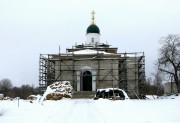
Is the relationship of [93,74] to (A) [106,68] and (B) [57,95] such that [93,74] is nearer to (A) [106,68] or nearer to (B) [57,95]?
(A) [106,68]

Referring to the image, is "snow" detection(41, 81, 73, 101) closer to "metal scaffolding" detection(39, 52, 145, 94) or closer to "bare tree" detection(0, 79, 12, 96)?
"metal scaffolding" detection(39, 52, 145, 94)

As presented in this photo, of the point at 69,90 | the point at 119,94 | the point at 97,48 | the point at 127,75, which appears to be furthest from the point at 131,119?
the point at 97,48

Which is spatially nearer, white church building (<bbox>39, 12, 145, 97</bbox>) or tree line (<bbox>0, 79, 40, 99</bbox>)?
white church building (<bbox>39, 12, 145, 97</bbox>)

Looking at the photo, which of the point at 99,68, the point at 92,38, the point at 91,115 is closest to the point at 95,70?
the point at 99,68

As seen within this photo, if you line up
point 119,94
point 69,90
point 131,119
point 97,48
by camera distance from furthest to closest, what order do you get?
point 97,48 → point 69,90 → point 119,94 → point 131,119

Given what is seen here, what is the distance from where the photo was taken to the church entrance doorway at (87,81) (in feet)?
155

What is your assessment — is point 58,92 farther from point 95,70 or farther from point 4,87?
point 4,87

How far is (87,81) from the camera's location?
47.2 m

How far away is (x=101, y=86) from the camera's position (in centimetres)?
4609

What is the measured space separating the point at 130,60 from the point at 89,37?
11.1m

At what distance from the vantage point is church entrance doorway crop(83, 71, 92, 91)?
1854 inches

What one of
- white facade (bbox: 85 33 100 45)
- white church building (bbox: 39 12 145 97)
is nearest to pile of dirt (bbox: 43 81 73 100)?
white church building (bbox: 39 12 145 97)

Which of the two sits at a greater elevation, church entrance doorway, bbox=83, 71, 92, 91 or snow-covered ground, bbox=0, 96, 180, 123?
church entrance doorway, bbox=83, 71, 92, 91

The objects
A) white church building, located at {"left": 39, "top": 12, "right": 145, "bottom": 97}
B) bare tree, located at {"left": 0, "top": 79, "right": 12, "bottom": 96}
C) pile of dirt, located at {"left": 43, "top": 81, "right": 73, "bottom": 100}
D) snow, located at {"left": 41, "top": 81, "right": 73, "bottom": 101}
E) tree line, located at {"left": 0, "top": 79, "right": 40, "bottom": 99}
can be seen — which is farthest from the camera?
bare tree, located at {"left": 0, "top": 79, "right": 12, "bottom": 96}
